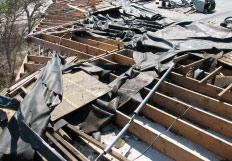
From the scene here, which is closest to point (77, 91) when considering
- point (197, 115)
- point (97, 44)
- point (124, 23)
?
point (197, 115)

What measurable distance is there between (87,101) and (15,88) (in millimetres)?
2048

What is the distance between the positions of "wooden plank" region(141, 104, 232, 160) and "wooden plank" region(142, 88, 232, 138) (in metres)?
0.44

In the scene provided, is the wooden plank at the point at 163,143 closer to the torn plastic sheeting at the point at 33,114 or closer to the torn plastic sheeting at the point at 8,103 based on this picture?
the torn plastic sheeting at the point at 33,114

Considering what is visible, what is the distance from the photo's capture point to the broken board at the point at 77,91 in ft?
14.4

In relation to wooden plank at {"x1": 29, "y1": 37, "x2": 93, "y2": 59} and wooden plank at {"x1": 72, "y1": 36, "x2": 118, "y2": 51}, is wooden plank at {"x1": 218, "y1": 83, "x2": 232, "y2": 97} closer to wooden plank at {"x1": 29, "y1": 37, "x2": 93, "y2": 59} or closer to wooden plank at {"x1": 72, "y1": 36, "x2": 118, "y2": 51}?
wooden plank at {"x1": 72, "y1": 36, "x2": 118, "y2": 51}

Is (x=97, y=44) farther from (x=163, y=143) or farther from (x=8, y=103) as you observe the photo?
(x=163, y=143)

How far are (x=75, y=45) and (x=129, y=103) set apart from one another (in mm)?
4023

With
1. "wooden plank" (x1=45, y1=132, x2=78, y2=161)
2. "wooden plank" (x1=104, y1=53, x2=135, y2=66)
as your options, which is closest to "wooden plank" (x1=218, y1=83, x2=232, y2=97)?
"wooden plank" (x1=104, y1=53, x2=135, y2=66)

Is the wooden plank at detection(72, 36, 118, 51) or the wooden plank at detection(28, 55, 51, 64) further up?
the wooden plank at detection(72, 36, 118, 51)

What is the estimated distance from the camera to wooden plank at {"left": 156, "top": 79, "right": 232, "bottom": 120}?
4.33 metres

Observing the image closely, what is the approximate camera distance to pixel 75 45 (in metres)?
7.89

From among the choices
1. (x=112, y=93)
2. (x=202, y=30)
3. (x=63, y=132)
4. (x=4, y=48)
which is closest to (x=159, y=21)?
(x=202, y=30)

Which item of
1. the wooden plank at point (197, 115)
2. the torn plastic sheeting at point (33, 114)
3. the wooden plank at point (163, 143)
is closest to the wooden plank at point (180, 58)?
the wooden plank at point (197, 115)

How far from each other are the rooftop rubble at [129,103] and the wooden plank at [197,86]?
0.02m
